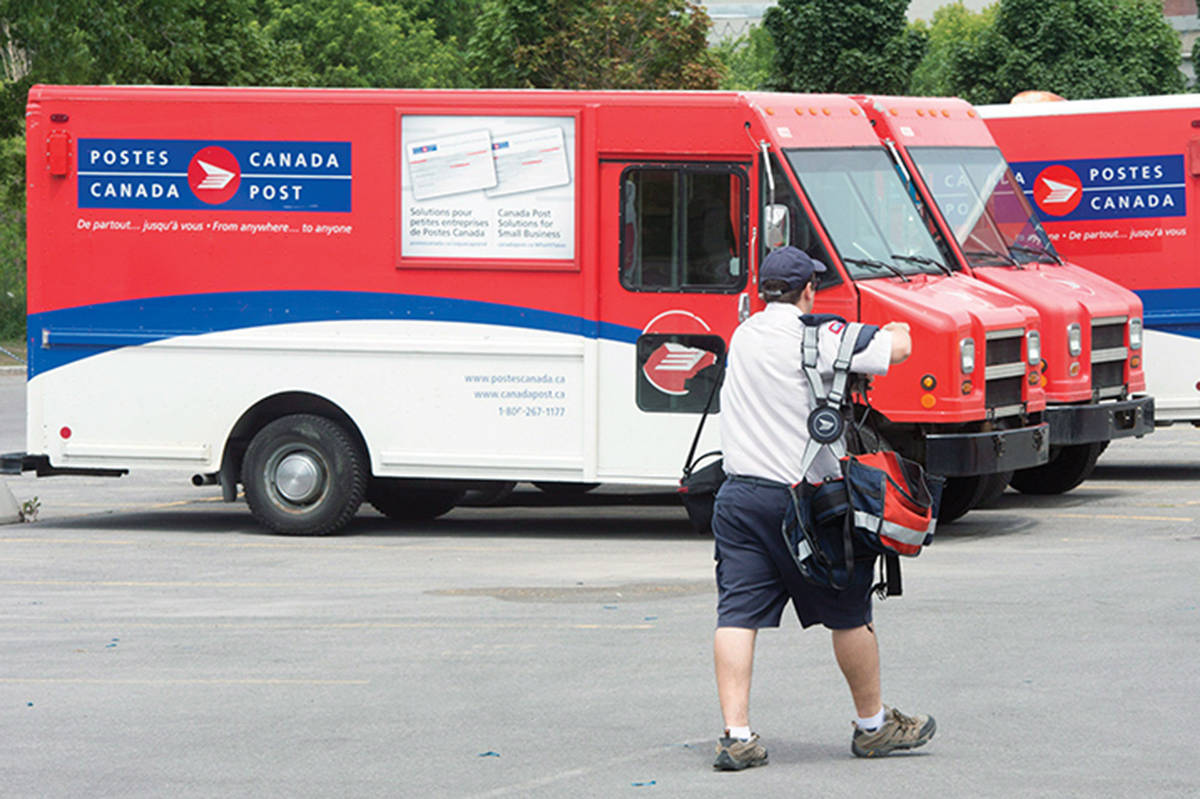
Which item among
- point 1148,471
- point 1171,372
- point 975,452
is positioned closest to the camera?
point 975,452

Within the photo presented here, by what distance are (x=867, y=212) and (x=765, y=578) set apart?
21.4 feet

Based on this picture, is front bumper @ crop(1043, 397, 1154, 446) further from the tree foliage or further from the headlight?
the tree foliage

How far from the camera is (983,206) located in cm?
1424

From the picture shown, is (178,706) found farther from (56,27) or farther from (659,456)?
(56,27)

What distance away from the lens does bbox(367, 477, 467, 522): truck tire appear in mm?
14609

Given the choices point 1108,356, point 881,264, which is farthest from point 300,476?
point 1108,356

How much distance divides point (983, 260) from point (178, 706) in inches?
303

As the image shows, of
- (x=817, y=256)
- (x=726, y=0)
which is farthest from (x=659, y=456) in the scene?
(x=726, y=0)

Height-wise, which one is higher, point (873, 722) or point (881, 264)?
point (881, 264)

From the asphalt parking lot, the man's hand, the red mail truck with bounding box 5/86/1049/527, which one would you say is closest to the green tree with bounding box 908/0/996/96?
the red mail truck with bounding box 5/86/1049/527

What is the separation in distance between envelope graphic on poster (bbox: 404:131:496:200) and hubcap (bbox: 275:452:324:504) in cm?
189

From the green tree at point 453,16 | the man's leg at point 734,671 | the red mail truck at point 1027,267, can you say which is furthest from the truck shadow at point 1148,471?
the green tree at point 453,16

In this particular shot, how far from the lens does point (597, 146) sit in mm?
12805

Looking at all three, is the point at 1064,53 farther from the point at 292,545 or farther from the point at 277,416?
the point at 292,545
